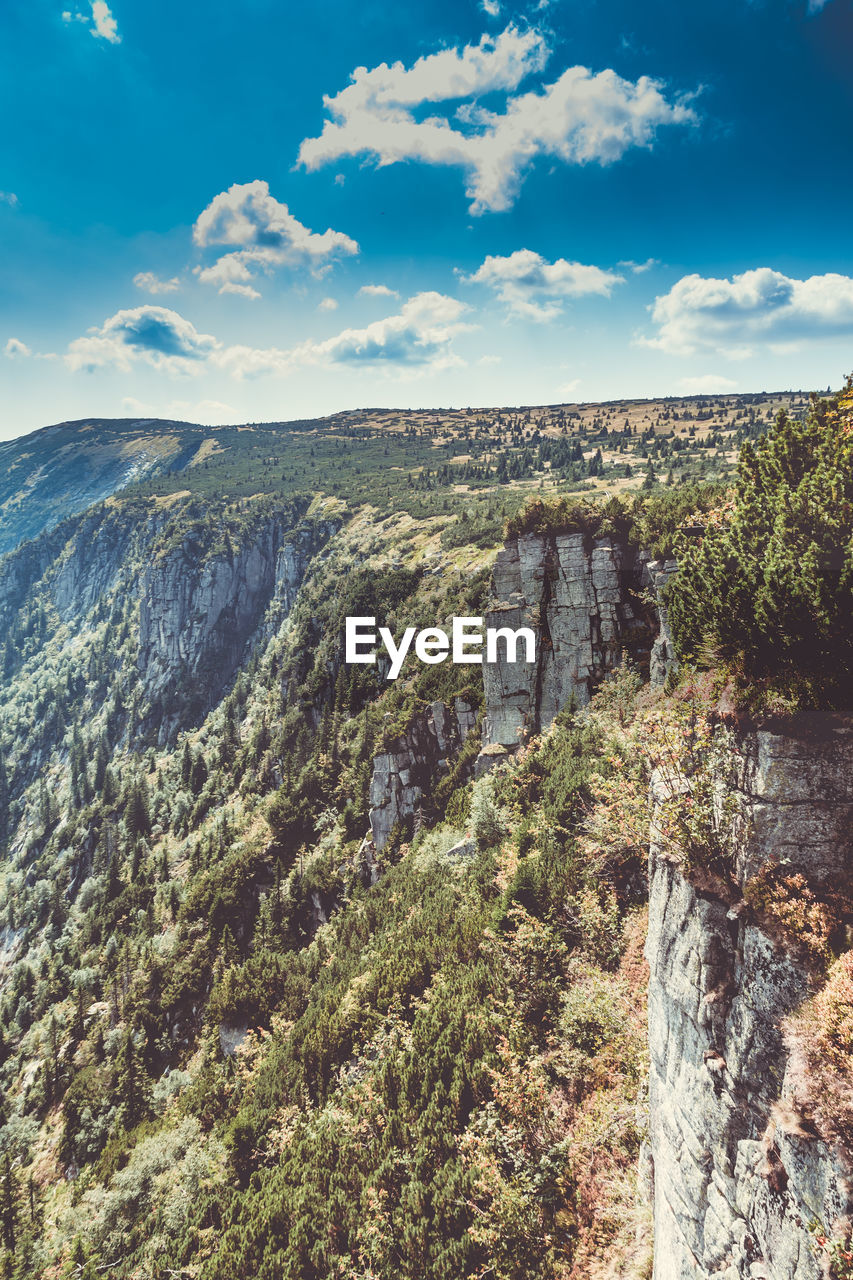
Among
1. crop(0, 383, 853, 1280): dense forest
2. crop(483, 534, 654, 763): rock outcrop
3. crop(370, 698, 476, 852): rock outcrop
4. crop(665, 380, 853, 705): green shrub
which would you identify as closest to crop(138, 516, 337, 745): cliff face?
crop(0, 383, 853, 1280): dense forest

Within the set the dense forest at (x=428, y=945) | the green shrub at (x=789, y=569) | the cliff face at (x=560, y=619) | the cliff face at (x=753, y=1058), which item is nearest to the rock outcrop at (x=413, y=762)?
the dense forest at (x=428, y=945)

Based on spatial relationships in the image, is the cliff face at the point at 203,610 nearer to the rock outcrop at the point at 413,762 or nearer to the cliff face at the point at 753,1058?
the rock outcrop at the point at 413,762

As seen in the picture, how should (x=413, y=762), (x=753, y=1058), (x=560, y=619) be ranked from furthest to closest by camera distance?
(x=413, y=762) < (x=560, y=619) < (x=753, y=1058)

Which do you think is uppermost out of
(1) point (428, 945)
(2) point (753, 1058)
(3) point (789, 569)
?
(3) point (789, 569)

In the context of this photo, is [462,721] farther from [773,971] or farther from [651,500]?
[773,971]

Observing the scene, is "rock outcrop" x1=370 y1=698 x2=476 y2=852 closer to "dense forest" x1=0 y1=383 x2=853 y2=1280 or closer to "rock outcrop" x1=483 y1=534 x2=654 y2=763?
"dense forest" x1=0 y1=383 x2=853 y2=1280

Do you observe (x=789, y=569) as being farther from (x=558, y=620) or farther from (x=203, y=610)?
(x=203, y=610)

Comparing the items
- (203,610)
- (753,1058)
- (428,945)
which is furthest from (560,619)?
(203,610)

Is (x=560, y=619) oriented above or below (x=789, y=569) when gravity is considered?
below
